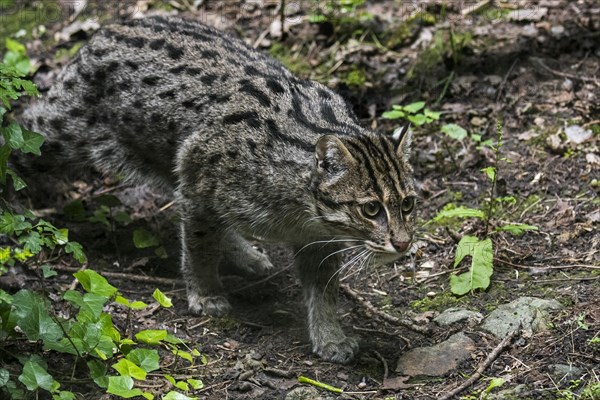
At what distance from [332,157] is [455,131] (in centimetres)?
239

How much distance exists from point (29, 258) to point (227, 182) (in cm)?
183

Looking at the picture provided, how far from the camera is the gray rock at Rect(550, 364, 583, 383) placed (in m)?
5.39

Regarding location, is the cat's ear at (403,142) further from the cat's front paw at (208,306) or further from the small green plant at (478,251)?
the cat's front paw at (208,306)

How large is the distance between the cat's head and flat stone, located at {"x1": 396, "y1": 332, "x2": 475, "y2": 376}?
72 centimetres

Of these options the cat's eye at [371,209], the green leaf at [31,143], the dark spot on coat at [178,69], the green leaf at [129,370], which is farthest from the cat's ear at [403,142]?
the green leaf at [31,143]

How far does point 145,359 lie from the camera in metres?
5.54

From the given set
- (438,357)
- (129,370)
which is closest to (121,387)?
(129,370)

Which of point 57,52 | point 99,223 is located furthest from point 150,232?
point 57,52

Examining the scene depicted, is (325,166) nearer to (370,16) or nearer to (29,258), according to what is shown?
(29,258)

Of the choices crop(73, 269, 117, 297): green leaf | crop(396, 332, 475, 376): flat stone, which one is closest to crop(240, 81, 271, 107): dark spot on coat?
crop(73, 269, 117, 297): green leaf

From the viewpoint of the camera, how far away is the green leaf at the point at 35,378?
4977mm

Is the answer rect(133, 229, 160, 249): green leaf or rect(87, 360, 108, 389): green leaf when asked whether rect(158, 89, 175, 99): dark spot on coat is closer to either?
rect(133, 229, 160, 249): green leaf

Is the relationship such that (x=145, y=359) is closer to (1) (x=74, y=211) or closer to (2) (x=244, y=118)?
(2) (x=244, y=118)

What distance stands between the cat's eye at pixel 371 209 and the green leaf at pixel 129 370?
1856mm
